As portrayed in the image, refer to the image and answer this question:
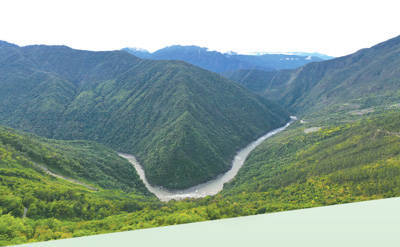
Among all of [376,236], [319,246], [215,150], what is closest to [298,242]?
[319,246]

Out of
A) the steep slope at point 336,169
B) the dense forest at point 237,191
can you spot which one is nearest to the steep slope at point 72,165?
the dense forest at point 237,191
